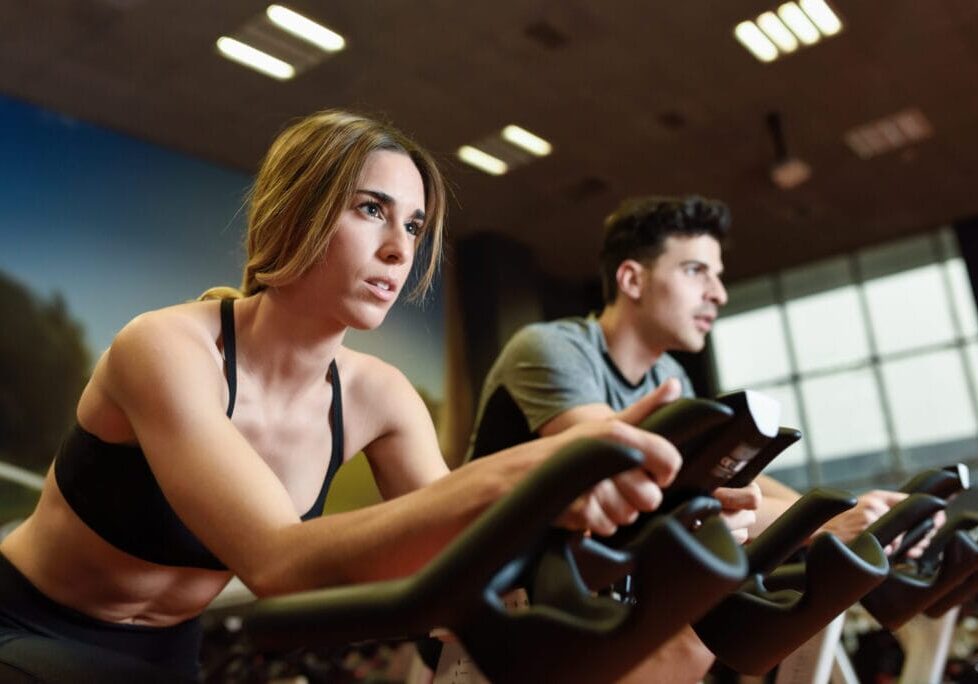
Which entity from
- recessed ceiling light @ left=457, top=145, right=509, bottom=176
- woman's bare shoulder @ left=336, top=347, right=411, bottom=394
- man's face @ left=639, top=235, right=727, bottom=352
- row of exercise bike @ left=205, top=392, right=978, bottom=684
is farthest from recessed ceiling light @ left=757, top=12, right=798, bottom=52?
A: row of exercise bike @ left=205, top=392, right=978, bottom=684

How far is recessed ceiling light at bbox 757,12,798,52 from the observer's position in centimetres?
495

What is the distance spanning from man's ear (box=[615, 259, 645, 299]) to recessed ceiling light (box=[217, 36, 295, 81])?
323 cm

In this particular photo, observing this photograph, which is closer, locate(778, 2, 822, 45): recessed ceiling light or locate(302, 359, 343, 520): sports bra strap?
locate(302, 359, 343, 520): sports bra strap

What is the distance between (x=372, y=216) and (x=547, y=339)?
0.92 metres

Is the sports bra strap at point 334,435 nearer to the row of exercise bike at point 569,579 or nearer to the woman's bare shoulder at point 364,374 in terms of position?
the woman's bare shoulder at point 364,374

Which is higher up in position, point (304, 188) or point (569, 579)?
point (304, 188)

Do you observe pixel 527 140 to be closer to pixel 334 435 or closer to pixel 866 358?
pixel 866 358

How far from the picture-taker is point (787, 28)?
16.5ft

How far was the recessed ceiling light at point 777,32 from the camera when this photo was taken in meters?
4.95

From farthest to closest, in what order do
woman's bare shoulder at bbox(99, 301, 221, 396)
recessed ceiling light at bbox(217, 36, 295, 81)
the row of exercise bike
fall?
recessed ceiling light at bbox(217, 36, 295, 81), woman's bare shoulder at bbox(99, 301, 221, 396), the row of exercise bike

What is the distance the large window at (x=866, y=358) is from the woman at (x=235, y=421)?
767cm

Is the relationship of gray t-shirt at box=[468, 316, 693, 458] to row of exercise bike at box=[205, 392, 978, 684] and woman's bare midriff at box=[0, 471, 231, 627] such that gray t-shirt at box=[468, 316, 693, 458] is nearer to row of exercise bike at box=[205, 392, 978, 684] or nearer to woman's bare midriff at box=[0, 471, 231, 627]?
woman's bare midriff at box=[0, 471, 231, 627]

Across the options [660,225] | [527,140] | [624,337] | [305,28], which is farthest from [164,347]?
[527,140]

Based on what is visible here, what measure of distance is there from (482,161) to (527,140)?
1.18 feet
